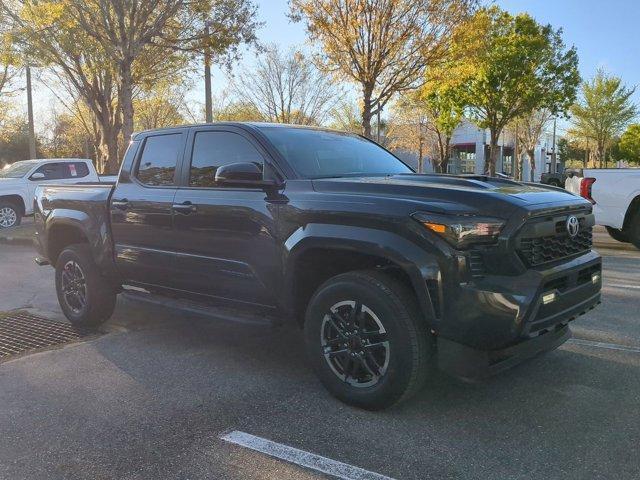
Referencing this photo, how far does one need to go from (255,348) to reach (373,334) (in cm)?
182

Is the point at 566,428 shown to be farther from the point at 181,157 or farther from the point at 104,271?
the point at 104,271

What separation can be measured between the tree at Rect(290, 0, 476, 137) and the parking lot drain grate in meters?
13.2

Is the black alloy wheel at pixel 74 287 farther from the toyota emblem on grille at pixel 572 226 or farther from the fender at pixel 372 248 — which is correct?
the toyota emblem on grille at pixel 572 226

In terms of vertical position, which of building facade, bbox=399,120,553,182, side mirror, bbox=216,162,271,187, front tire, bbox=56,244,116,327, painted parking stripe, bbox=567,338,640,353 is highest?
building facade, bbox=399,120,553,182

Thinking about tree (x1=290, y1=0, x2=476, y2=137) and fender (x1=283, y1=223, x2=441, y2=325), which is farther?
tree (x1=290, y1=0, x2=476, y2=137)

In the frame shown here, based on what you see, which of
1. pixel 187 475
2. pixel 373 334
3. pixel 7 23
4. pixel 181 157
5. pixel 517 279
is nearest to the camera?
pixel 187 475

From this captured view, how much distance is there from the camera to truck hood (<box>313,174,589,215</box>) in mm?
3301

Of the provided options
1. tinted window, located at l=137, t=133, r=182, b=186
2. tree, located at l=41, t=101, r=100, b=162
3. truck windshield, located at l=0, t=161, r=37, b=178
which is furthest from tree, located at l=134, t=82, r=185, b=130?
tinted window, located at l=137, t=133, r=182, b=186

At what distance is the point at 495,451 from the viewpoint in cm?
311

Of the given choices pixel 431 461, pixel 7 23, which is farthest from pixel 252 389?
pixel 7 23

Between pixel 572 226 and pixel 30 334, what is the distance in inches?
198

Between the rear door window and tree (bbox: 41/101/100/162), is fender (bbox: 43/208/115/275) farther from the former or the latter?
tree (bbox: 41/101/100/162)

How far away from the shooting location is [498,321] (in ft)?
10.4

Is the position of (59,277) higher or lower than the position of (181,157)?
lower
